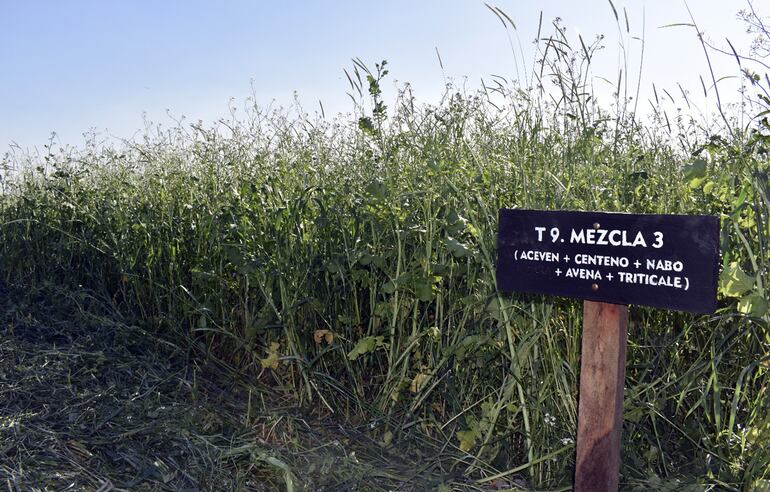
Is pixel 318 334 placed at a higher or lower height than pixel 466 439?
higher

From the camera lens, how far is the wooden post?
258 cm

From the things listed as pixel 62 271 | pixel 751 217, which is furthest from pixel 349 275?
pixel 62 271

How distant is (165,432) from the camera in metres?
3.23

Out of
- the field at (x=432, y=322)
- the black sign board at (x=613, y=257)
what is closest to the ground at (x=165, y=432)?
the field at (x=432, y=322)

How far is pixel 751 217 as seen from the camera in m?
2.87

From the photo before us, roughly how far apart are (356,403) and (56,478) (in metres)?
1.26

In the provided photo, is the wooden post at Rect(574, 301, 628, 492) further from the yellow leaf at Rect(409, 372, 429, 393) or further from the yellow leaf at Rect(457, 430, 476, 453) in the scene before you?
the yellow leaf at Rect(409, 372, 429, 393)

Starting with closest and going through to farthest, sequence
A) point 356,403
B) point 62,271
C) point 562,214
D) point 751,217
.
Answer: point 562,214 → point 751,217 → point 356,403 → point 62,271

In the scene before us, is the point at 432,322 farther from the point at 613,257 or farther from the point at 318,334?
the point at 613,257

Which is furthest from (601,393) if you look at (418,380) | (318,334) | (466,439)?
(318,334)

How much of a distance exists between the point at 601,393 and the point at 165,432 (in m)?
1.76

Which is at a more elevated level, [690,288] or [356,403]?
[690,288]

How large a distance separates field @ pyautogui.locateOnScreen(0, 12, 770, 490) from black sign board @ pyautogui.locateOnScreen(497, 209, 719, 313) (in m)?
0.20

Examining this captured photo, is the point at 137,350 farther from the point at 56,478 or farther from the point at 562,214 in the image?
the point at 562,214
